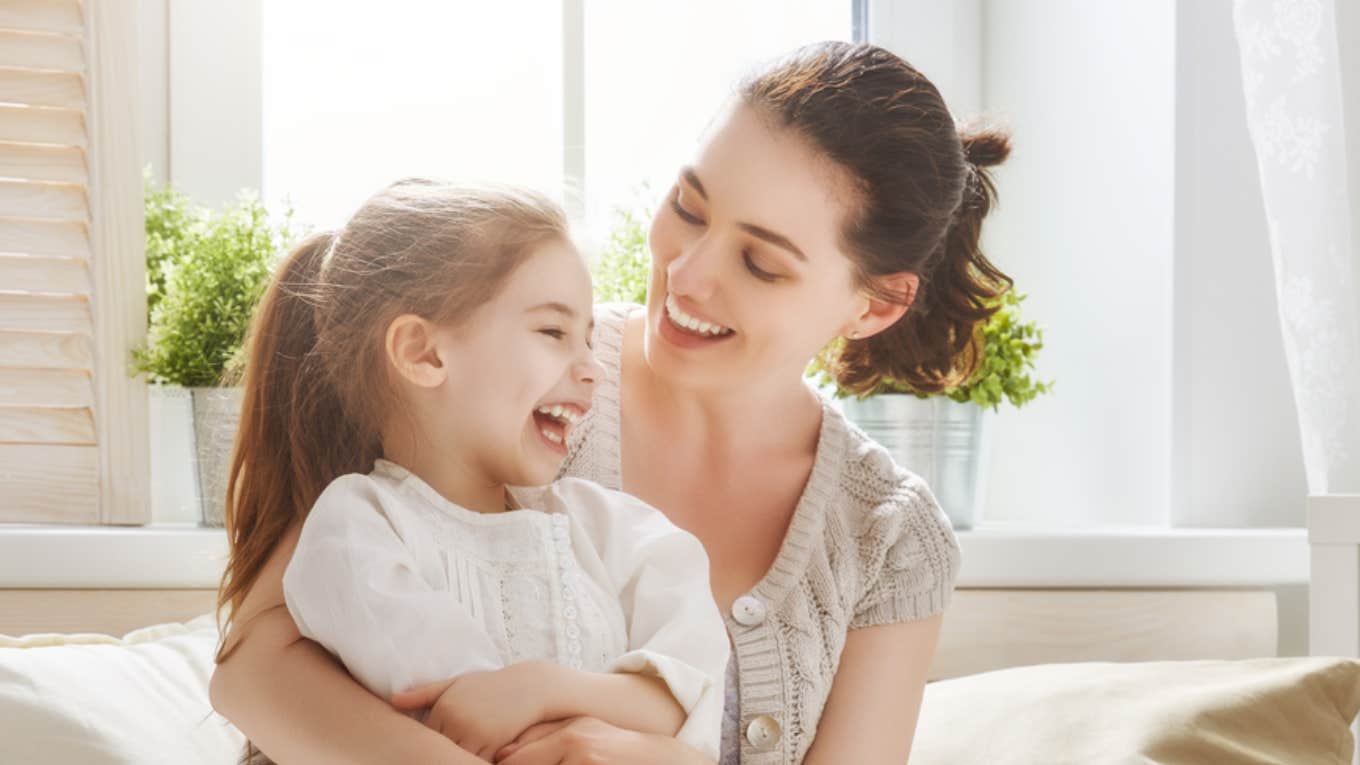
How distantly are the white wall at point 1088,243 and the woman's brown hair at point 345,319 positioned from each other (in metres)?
Answer: 1.22

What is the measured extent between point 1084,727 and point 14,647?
3.41 feet

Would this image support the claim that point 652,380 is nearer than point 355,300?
No

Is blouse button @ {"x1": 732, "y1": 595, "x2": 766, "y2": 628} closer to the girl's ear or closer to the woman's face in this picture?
the woman's face

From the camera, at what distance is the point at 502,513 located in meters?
1.15

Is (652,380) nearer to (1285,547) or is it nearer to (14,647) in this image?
(14,647)

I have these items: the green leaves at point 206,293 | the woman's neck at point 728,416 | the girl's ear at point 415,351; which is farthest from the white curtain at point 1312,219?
the green leaves at point 206,293

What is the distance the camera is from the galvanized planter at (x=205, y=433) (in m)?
1.79

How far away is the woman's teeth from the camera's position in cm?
133

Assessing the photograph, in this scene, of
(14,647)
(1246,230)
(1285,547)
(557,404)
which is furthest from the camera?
(1246,230)

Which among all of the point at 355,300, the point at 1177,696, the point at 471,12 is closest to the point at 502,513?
the point at 355,300

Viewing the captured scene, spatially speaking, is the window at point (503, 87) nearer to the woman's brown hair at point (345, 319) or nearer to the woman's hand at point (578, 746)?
the woman's brown hair at point (345, 319)

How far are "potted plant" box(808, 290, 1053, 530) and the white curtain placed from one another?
37 centimetres

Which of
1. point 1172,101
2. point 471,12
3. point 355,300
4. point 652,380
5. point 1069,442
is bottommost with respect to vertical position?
point 1069,442

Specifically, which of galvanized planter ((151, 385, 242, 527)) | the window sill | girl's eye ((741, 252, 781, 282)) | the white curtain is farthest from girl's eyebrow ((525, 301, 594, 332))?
the white curtain
